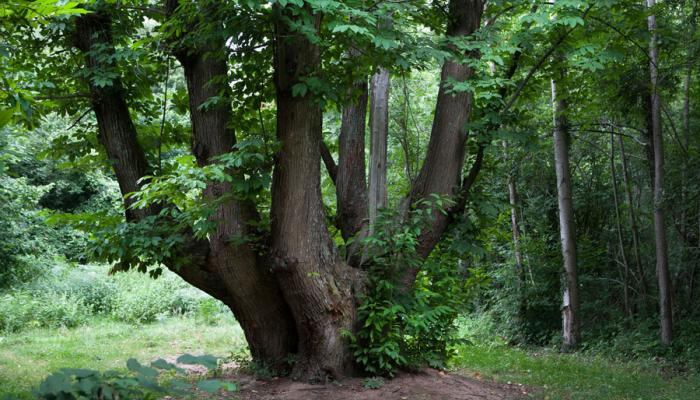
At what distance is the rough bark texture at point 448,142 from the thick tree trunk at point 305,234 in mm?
1012

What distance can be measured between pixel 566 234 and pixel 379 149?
6634mm

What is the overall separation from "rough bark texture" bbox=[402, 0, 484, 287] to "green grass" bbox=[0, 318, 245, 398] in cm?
505

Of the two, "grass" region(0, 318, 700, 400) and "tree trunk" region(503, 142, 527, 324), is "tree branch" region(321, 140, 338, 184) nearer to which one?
"grass" region(0, 318, 700, 400)

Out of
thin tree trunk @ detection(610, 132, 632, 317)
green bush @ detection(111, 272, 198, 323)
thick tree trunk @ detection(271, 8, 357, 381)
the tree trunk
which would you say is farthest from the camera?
green bush @ detection(111, 272, 198, 323)

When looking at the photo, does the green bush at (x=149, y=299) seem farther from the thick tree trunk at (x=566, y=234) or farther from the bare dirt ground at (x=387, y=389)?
the thick tree trunk at (x=566, y=234)

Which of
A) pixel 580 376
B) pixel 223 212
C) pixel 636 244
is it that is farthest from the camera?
pixel 636 244

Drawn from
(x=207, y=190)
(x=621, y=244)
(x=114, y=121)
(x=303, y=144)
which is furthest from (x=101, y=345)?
(x=621, y=244)

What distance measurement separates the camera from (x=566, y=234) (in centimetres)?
1319

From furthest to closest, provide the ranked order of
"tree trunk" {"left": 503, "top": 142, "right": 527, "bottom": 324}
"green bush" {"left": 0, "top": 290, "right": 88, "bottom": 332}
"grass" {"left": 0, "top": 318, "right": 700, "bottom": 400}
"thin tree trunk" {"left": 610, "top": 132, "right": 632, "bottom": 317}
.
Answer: "tree trunk" {"left": 503, "top": 142, "right": 527, "bottom": 324}, "green bush" {"left": 0, "top": 290, "right": 88, "bottom": 332}, "thin tree trunk" {"left": 610, "top": 132, "right": 632, "bottom": 317}, "grass" {"left": 0, "top": 318, "right": 700, "bottom": 400}

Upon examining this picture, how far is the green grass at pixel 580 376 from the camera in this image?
8.22 m

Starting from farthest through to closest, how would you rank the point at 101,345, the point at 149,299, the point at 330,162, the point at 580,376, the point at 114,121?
the point at 149,299
the point at 101,345
the point at 580,376
the point at 330,162
the point at 114,121

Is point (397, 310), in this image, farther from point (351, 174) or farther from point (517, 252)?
point (517, 252)

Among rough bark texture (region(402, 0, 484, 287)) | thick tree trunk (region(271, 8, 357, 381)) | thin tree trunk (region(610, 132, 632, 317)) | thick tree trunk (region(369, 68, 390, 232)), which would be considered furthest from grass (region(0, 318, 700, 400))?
thick tree trunk (region(369, 68, 390, 232))

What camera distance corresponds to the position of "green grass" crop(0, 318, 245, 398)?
32.7 ft
